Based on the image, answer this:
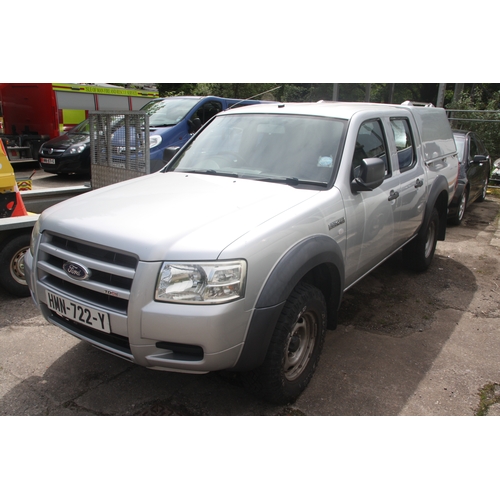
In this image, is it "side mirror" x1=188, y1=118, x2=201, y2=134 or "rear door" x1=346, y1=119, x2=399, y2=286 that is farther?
"side mirror" x1=188, y1=118, x2=201, y2=134

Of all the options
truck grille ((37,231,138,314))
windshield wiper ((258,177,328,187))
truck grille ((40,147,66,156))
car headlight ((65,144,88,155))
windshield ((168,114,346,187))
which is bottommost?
truck grille ((40,147,66,156))

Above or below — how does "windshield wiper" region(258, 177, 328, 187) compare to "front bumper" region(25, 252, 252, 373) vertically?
above

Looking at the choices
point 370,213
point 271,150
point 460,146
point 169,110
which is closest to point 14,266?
point 271,150

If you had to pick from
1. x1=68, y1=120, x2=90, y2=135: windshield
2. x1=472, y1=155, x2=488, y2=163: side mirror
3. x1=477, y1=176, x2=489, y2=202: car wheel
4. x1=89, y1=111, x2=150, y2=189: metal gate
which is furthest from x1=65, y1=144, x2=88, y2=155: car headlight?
x1=477, y1=176, x2=489, y2=202: car wheel

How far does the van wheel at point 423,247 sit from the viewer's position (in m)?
5.25

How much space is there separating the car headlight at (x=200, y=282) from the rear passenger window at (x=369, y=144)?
1609mm

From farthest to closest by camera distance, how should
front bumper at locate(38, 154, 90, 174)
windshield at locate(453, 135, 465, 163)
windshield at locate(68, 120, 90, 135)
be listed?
windshield at locate(68, 120, 90, 135) → front bumper at locate(38, 154, 90, 174) → windshield at locate(453, 135, 465, 163)

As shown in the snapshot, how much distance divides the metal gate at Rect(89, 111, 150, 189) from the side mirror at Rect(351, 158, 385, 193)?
12.6 feet

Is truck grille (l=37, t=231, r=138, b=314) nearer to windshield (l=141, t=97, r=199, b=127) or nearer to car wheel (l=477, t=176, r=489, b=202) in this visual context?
windshield (l=141, t=97, r=199, b=127)

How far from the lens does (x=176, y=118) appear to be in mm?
Result: 9805

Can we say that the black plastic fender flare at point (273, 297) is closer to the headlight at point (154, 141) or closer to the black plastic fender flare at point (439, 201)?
the black plastic fender flare at point (439, 201)

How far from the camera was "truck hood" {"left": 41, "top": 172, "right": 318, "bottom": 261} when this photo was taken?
250cm

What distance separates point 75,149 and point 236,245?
10.5 m

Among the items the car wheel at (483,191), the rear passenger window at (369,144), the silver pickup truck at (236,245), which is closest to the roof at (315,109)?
the silver pickup truck at (236,245)
